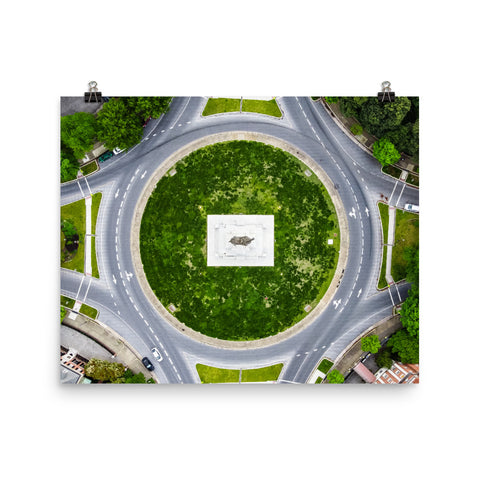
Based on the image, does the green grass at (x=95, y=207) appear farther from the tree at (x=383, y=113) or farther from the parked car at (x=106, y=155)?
the tree at (x=383, y=113)

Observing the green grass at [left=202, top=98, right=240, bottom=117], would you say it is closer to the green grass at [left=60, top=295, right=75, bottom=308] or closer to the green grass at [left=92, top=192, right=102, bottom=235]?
the green grass at [left=92, top=192, right=102, bottom=235]

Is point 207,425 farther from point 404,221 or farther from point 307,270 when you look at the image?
point 404,221

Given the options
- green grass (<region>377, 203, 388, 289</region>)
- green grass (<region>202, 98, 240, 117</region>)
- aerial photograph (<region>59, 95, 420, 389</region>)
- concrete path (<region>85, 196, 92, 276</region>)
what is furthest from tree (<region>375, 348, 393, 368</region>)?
concrete path (<region>85, 196, 92, 276</region>)

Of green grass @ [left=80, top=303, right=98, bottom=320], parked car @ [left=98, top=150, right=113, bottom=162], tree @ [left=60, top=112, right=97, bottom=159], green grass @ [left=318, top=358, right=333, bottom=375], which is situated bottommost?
green grass @ [left=318, top=358, right=333, bottom=375]

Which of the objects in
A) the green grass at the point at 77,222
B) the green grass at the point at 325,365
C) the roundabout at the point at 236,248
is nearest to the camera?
the green grass at the point at 77,222

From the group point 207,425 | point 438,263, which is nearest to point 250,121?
point 438,263

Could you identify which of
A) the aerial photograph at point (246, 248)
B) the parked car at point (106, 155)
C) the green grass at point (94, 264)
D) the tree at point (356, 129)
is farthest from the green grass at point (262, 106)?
the green grass at point (94, 264)

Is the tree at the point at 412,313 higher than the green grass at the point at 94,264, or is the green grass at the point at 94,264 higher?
the green grass at the point at 94,264
